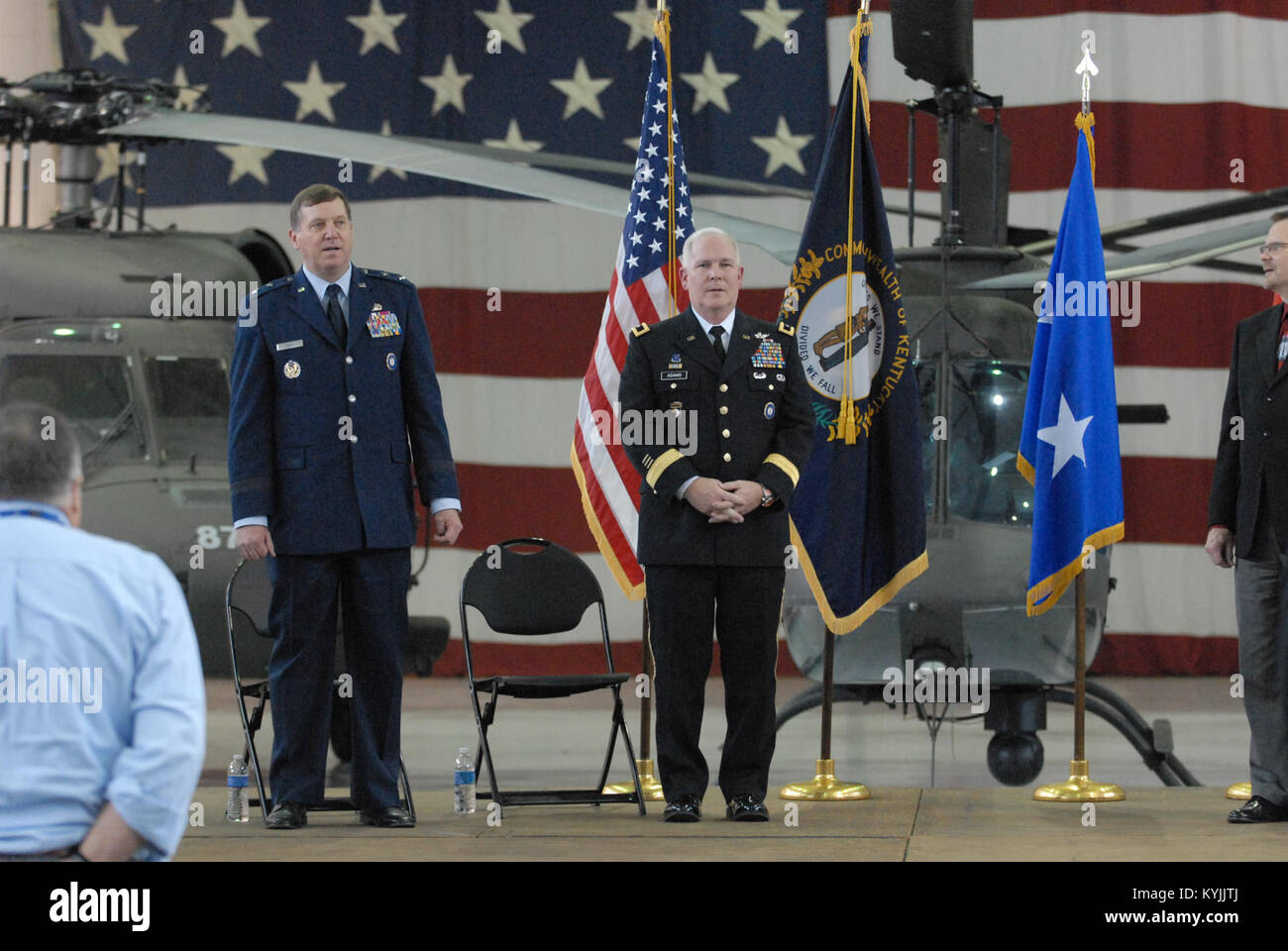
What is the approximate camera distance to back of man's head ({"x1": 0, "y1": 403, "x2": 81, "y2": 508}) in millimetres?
2396

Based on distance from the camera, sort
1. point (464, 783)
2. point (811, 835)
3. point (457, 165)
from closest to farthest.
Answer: point (811, 835)
point (464, 783)
point (457, 165)

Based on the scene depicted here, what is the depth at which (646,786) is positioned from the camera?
557cm

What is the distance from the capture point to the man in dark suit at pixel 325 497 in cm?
471

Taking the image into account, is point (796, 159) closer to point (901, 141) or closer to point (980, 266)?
point (901, 141)

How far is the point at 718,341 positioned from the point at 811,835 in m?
1.47

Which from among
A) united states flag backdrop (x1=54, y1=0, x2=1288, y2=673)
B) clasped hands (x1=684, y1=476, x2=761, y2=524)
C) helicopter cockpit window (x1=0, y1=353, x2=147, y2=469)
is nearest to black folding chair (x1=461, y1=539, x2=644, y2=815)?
clasped hands (x1=684, y1=476, x2=761, y2=524)

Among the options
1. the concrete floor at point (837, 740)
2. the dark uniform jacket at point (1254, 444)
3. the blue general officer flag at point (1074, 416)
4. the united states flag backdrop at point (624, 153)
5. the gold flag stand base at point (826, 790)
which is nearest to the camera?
the dark uniform jacket at point (1254, 444)

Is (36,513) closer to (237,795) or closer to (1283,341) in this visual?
(237,795)

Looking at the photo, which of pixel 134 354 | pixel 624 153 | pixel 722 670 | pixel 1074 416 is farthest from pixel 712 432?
pixel 624 153

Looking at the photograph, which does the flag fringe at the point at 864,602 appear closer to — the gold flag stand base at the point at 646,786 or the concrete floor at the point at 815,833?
the concrete floor at the point at 815,833

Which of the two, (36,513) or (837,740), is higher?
(36,513)

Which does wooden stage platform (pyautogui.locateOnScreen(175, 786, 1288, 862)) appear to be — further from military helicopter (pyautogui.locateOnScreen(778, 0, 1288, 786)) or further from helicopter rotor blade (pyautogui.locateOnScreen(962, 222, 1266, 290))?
helicopter rotor blade (pyautogui.locateOnScreen(962, 222, 1266, 290))

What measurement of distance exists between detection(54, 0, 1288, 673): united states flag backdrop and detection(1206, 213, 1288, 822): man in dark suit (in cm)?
767

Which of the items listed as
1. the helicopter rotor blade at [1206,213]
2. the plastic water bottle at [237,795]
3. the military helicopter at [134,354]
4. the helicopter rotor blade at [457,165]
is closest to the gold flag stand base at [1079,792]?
the plastic water bottle at [237,795]
